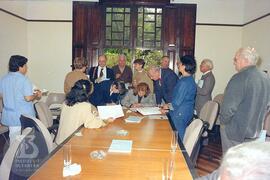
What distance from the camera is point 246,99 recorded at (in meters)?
2.88

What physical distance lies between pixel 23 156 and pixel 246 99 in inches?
79.7

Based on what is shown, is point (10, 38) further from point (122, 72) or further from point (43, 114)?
point (43, 114)

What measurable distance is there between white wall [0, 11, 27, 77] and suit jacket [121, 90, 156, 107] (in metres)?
Result: 2.54

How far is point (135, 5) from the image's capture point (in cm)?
675

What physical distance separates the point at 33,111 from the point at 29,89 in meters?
0.34

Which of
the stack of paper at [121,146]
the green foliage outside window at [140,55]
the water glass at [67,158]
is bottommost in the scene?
the stack of paper at [121,146]

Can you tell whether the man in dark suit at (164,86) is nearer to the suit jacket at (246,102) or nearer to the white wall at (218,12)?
the suit jacket at (246,102)

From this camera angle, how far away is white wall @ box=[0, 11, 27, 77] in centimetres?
565

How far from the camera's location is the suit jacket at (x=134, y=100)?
4.60 metres

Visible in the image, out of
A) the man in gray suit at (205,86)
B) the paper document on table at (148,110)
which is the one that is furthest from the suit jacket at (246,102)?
the man in gray suit at (205,86)

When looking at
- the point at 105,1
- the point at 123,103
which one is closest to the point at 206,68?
the point at 123,103

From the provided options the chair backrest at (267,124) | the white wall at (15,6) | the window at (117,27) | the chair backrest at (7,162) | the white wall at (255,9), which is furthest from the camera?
the window at (117,27)

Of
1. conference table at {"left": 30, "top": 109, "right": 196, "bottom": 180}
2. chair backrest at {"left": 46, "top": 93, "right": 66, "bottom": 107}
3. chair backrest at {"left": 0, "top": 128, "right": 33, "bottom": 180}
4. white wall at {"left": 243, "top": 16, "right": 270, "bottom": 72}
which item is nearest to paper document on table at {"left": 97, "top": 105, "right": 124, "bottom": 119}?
conference table at {"left": 30, "top": 109, "right": 196, "bottom": 180}

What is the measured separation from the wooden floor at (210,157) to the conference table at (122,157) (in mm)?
1303
